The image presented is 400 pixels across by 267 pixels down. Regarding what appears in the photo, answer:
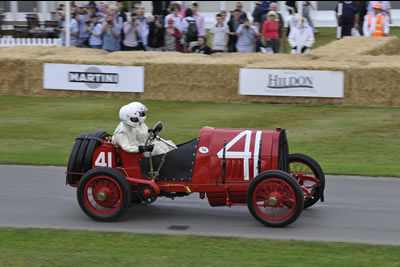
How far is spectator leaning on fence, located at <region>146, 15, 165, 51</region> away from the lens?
18.6m

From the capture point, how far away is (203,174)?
312 inches

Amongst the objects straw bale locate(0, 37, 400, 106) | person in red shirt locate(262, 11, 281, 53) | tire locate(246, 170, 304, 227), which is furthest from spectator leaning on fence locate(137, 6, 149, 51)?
tire locate(246, 170, 304, 227)

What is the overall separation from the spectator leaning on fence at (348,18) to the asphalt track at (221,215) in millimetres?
12576

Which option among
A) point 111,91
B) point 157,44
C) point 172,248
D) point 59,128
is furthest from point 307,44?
point 172,248

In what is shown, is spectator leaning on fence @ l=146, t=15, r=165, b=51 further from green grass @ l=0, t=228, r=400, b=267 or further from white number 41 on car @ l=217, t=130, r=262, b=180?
green grass @ l=0, t=228, r=400, b=267

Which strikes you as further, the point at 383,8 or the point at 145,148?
the point at 383,8

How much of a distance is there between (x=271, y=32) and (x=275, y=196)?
11.8m

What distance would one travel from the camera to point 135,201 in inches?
327

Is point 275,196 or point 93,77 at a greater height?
point 93,77

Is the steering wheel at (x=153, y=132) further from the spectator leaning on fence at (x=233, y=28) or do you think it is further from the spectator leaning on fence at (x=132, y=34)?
the spectator leaning on fence at (x=132, y=34)

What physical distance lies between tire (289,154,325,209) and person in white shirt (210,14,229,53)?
33.4 feet

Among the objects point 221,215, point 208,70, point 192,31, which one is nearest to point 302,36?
point 192,31

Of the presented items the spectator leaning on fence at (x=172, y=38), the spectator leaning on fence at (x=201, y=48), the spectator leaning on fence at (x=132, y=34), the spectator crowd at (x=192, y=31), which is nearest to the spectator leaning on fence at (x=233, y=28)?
the spectator crowd at (x=192, y=31)

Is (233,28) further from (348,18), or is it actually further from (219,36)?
(348,18)
